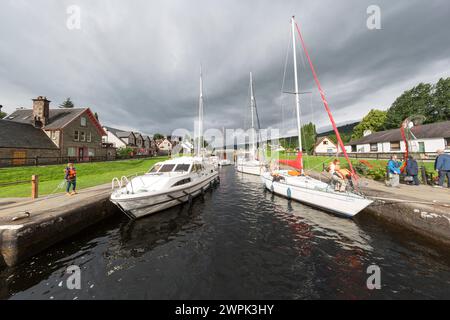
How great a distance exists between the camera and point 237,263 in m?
5.17

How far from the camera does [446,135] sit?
83.5 ft

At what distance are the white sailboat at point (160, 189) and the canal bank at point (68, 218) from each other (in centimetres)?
131

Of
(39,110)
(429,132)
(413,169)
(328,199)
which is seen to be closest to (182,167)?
(328,199)

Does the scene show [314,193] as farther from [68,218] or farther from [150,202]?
[68,218]

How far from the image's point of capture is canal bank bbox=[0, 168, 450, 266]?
202 inches

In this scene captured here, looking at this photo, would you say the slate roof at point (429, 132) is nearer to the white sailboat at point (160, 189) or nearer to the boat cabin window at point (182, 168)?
the white sailboat at point (160, 189)

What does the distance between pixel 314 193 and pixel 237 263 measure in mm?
6452

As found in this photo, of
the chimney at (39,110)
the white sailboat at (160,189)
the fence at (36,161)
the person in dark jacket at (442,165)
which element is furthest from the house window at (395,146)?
the chimney at (39,110)

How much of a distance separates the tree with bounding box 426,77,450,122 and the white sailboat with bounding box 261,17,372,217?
185ft

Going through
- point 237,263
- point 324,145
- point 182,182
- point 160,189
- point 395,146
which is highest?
point 324,145

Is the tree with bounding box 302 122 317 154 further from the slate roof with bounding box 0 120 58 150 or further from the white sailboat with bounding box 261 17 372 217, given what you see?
the slate roof with bounding box 0 120 58 150

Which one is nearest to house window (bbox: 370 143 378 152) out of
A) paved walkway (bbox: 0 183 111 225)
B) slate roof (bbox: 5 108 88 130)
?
paved walkway (bbox: 0 183 111 225)

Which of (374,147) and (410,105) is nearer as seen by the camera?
(374,147)
